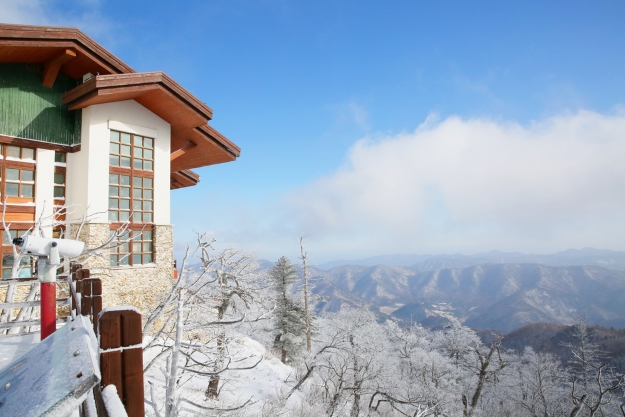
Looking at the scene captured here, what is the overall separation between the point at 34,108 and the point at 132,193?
3.80 m

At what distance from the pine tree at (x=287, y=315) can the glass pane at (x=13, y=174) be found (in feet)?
51.3

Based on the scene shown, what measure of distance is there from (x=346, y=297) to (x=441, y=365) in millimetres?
158990

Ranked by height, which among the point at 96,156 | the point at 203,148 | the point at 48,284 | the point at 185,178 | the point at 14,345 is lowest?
the point at 14,345

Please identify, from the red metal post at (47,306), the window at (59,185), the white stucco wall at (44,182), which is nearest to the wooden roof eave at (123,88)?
the white stucco wall at (44,182)

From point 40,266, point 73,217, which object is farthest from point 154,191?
point 40,266

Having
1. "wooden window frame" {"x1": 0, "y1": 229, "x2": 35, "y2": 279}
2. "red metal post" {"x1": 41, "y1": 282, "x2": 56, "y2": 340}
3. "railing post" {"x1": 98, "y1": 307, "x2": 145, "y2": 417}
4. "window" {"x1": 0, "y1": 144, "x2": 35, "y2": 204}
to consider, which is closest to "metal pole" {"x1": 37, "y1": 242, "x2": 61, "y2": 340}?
"red metal post" {"x1": 41, "y1": 282, "x2": 56, "y2": 340}

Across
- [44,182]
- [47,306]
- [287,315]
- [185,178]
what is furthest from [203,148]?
[287,315]

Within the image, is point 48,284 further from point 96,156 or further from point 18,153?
point 18,153

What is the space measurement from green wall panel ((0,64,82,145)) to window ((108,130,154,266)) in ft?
4.76

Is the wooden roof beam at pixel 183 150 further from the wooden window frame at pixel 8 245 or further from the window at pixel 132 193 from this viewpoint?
the wooden window frame at pixel 8 245

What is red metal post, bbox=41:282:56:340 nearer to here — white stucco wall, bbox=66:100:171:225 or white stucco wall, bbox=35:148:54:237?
white stucco wall, bbox=66:100:171:225

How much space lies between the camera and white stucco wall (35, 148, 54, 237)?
11234 mm

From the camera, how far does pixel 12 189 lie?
10.9 meters

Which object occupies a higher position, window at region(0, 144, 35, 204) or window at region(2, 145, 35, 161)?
window at region(2, 145, 35, 161)
